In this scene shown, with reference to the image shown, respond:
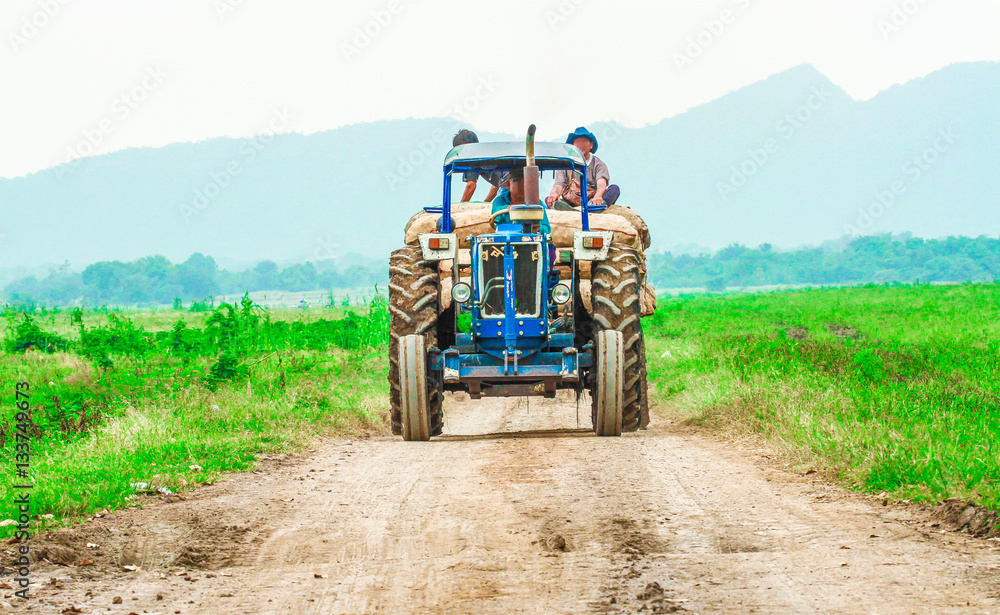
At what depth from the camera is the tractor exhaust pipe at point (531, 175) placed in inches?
397

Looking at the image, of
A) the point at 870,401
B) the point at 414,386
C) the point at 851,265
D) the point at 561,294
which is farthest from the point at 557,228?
the point at 851,265

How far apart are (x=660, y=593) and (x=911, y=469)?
329cm

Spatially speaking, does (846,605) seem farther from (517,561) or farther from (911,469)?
(911,469)

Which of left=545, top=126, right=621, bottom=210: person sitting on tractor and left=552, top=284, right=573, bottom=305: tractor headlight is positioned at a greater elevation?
left=545, top=126, right=621, bottom=210: person sitting on tractor

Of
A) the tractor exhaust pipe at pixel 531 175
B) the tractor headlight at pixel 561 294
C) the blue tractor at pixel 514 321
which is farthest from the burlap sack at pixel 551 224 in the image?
the tractor headlight at pixel 561 294

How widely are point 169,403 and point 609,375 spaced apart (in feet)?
18.8

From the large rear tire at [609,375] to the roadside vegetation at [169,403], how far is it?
10.3ft

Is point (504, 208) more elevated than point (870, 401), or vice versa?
point (504, 208)

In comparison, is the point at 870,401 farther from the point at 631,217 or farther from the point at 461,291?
the point at 461,291

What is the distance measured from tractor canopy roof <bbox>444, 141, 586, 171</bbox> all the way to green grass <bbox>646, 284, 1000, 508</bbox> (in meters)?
3.41

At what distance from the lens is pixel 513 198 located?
11.1m

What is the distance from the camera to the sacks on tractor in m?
11.2

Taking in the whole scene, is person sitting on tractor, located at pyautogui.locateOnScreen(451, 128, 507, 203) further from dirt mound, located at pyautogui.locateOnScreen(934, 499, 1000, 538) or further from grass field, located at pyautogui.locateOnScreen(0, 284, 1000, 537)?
dirt mound, located at pyautogui.locateOnScreen(934, 499, 1000, 538)

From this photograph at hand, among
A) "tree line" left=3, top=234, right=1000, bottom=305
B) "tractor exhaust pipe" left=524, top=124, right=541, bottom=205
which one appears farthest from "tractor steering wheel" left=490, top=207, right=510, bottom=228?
"tree line" left=3, top=234, right=1000, bottom=305
